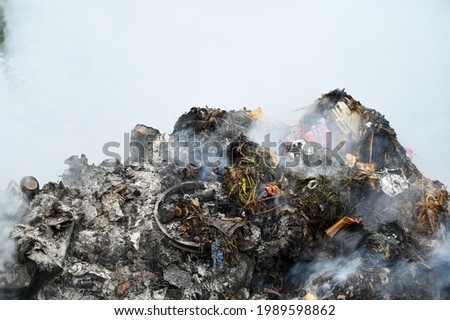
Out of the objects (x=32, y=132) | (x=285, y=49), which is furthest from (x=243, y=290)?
(x=285, y=49)

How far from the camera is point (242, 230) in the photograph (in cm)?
717

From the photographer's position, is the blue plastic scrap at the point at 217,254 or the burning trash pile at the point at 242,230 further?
the blue plastic scrap at the point at 217,254

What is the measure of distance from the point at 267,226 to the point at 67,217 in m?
3.16

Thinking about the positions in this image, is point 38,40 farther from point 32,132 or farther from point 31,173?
point 31,173

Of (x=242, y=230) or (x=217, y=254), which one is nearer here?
(x=217, y=254)

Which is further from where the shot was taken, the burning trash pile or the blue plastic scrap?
the blue plastic scrap

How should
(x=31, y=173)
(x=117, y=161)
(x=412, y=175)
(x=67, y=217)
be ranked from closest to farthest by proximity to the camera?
(x=67, y=217), (x=412, y=175), (x=117, y=161), (x=31, y=173)

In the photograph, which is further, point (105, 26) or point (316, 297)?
point (105, 26)

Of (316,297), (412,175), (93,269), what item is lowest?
(316,297)

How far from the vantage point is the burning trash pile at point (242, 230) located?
6.67m

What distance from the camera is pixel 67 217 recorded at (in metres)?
7.12

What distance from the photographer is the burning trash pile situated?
6.67 m

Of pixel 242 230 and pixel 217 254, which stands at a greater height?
pixel 242 230

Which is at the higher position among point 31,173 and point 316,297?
point 31,173
